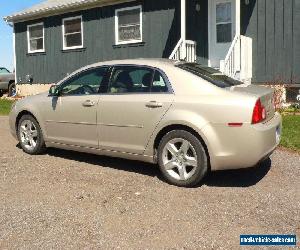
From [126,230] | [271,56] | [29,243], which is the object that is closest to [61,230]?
[29,243]

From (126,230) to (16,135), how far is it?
4047 mm

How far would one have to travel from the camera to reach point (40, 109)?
6773 mm

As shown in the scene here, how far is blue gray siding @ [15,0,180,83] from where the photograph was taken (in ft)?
48.9

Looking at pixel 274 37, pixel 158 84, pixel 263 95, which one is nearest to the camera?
pixel 263 95

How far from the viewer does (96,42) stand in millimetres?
17234

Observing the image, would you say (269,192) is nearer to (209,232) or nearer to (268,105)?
(268,105)

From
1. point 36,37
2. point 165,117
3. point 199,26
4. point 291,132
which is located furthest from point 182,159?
point 36,37

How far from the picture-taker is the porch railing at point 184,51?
519 inches

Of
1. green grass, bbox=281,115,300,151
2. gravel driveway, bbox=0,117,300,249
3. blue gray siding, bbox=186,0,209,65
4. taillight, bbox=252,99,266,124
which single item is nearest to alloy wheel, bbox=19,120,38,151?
gravel driveway, bbox=0,117,300,249

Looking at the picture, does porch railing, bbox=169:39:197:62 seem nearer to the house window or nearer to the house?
the house

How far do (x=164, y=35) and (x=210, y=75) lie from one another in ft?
31.6

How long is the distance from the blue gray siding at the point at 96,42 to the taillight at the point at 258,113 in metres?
9.97

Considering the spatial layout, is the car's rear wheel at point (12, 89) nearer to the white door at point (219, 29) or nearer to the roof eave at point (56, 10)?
the roof eave at point (56, 10)

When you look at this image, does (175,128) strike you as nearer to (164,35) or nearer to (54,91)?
(54,91)
